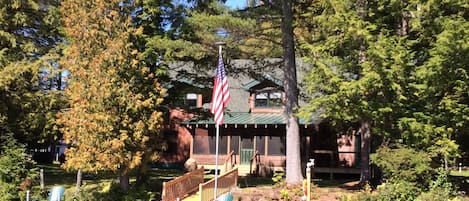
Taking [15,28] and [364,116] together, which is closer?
[364,116]

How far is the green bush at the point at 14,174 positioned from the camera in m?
15.8

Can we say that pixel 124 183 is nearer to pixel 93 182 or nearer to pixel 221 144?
pixel 93 182

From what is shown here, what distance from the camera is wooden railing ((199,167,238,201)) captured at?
54.1 ft

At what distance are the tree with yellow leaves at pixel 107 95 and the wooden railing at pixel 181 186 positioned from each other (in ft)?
3.56

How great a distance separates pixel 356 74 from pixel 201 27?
5491 millimetres

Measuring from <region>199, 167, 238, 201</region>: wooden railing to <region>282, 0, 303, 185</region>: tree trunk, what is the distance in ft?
6.67

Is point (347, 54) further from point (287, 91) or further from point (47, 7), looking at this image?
point (47, 7)

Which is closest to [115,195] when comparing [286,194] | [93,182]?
[286,194]

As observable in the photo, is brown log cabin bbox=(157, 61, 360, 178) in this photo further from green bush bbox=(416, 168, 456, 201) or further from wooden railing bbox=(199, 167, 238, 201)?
green bush bbox=(416, 168, 456, 201)

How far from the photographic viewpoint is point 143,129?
1587 cm

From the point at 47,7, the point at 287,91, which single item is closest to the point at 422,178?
the point at 287,91

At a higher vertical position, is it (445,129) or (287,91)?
(287,91)

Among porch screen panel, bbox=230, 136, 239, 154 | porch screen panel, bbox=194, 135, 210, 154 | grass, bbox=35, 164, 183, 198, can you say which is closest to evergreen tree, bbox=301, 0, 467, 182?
grass, bbox=35, 164, 183, 198

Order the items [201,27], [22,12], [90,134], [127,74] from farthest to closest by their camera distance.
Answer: [22,12] → [201,27] → [127,74] → [90,134]
